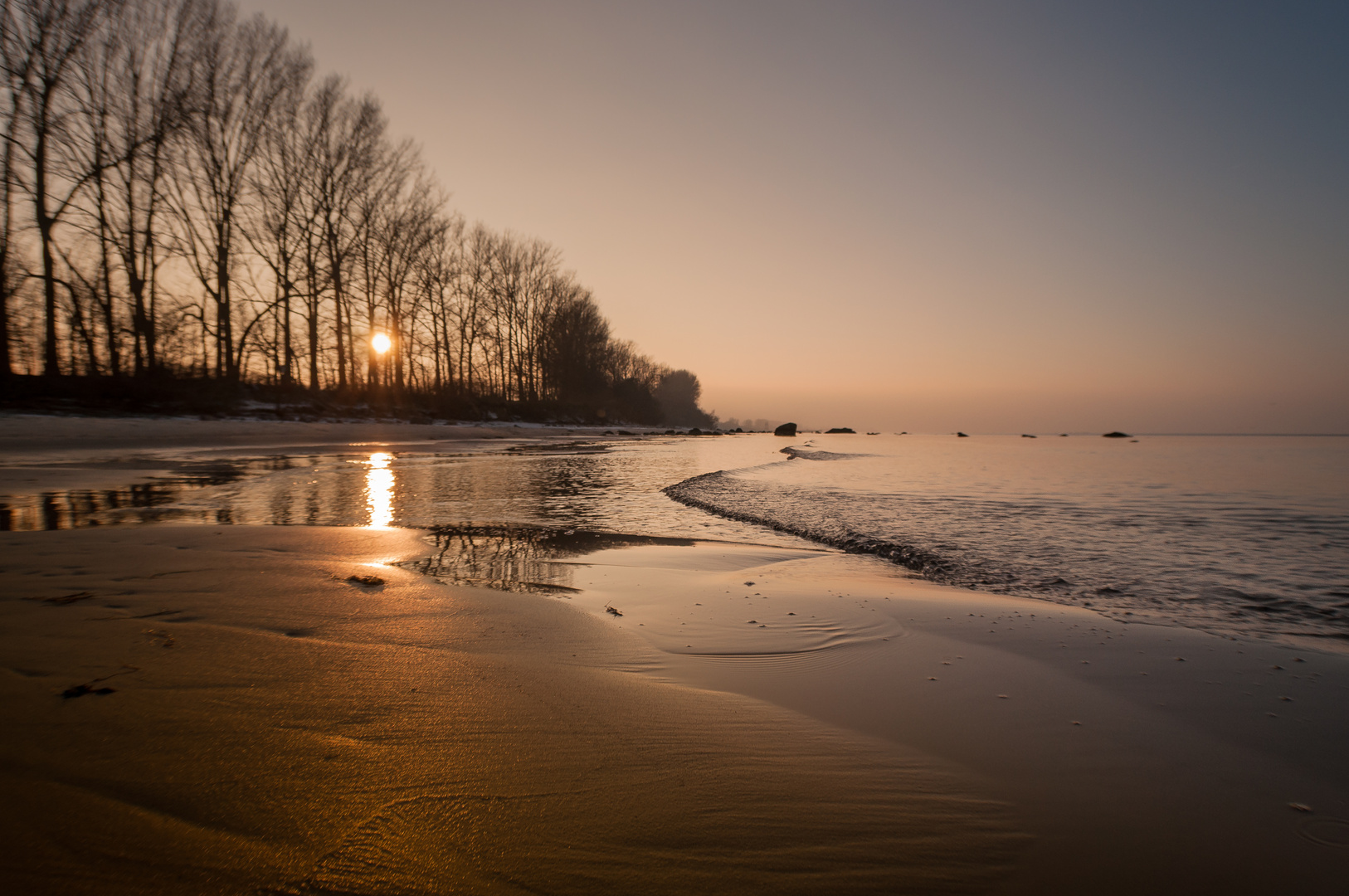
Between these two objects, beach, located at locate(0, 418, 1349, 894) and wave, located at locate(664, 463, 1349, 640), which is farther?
wave, located at locate(664, 463, 1349, 640)

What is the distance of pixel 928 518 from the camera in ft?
24.3

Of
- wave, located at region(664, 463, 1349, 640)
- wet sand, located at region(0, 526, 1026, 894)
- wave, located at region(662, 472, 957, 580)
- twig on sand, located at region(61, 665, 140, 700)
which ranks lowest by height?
wave, located at region(664, 463, 1349, 640)

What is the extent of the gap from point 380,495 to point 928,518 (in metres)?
7.33

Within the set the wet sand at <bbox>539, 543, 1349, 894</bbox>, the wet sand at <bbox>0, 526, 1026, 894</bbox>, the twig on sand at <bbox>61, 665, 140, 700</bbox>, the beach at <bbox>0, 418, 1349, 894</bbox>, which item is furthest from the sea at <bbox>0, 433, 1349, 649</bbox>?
the twig on sand at <bbox>61, 665, 140, 700</bbox>

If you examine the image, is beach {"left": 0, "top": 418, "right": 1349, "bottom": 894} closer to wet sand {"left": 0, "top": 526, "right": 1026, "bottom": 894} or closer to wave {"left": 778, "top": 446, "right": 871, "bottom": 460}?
wet sand {"left": 0, "top": 526, "right": 1026, "bottom": 894}

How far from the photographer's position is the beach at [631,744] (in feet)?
4.23

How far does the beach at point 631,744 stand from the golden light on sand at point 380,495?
2603mm

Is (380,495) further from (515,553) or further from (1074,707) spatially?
(1074,707)

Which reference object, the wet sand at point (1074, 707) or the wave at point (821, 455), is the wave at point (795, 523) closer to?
the wet sand at point (1074, 707)

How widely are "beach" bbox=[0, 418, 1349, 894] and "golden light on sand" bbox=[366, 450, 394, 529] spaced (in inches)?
102

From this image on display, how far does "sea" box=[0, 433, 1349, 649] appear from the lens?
4.20 metres

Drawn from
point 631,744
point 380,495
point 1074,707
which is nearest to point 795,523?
point 1074,707

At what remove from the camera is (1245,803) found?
1615 millimetres

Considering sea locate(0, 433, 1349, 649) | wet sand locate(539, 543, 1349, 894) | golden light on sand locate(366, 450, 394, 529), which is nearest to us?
wet sand locate(539, 543, 1349, 894)
